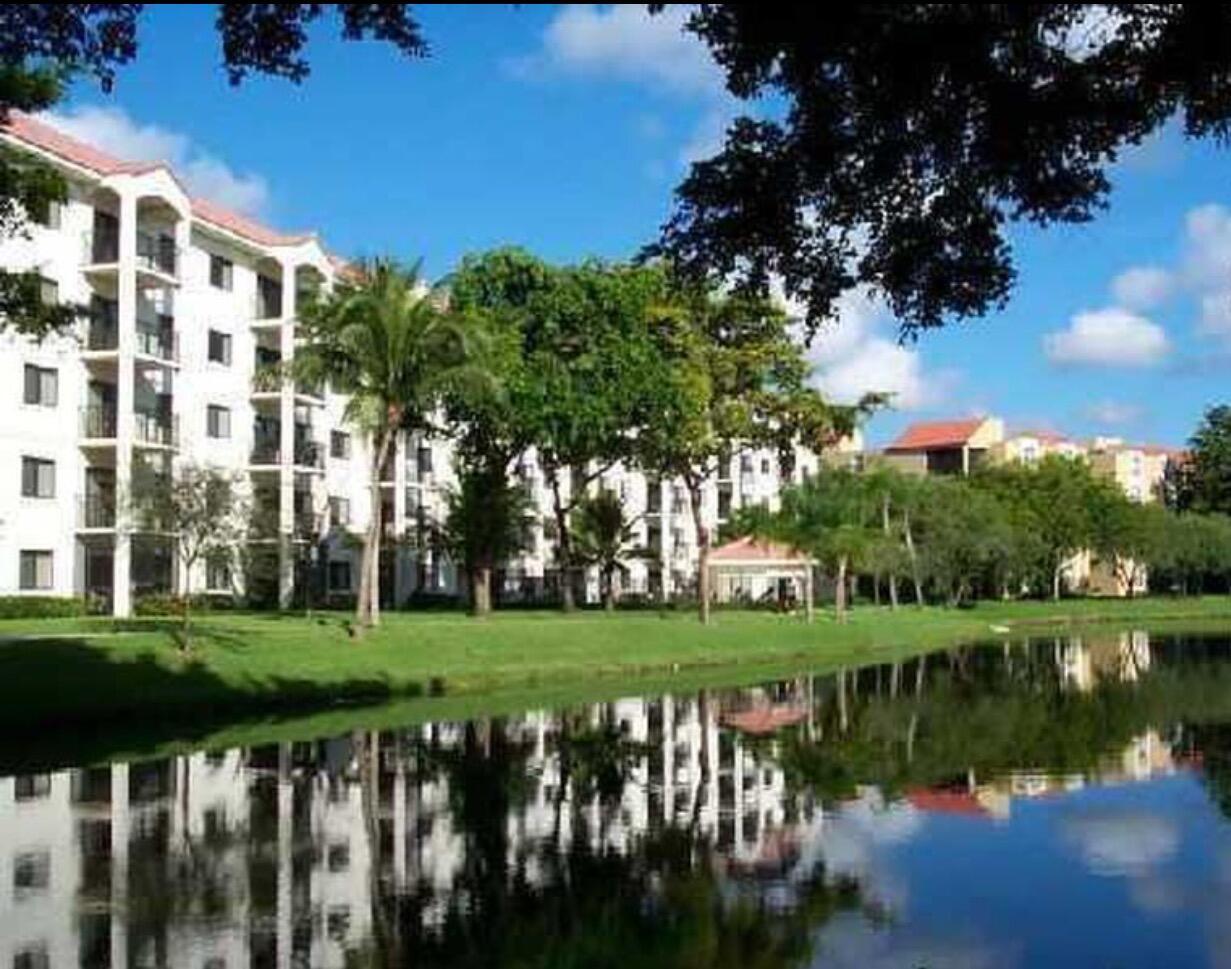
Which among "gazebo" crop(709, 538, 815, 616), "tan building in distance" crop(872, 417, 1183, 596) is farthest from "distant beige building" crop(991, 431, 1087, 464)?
"gazebo" crop(709, 538, 815, 616)

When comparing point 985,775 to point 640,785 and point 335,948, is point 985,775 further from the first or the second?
point 335,948

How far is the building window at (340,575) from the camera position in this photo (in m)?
76.4

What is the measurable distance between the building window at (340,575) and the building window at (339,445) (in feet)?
16.4

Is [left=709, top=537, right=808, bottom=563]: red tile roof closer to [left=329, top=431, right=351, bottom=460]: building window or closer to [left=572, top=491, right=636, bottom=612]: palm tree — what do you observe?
[left=572, top=491, right=636, bottom=612]: palm tree

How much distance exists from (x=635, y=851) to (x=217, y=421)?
5490 centimetres

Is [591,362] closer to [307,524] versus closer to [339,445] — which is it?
[307,524]

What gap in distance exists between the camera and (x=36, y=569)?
58.7 m

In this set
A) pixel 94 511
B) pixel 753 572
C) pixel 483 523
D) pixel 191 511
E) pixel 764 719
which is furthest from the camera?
pixel 753 572

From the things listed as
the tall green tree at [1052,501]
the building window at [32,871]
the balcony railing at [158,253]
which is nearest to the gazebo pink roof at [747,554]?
the tall green tree at [1052,501]

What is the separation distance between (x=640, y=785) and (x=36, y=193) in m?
12.5

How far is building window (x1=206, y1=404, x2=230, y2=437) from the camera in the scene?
2677 inches

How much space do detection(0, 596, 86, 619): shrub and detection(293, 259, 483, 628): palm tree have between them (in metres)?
15.2

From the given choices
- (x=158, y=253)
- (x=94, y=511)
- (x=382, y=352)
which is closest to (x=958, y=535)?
(x=158, y=253)

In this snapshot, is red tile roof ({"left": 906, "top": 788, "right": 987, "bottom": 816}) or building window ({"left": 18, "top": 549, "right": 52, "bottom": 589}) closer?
red tile roof ({"left": 906, "top": 788, "right": 987, "bottom": 816})
